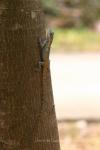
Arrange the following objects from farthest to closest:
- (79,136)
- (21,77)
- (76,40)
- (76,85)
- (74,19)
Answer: (74,19)
(76,40)
(76,85)
(79,136)
(21,77)

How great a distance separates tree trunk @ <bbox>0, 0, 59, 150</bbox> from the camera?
11.6 feet

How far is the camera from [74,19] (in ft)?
59.3

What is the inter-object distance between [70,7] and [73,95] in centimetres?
888

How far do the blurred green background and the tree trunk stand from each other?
12665 millimetres

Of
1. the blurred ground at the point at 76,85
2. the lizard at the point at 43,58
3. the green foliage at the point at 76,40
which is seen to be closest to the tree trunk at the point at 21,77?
the lizard at the point at 43,58

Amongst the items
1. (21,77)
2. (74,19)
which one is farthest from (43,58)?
(74,19)

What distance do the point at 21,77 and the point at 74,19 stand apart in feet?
47.9

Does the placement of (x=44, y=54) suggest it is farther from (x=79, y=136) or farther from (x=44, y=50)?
(x=79, y=136)

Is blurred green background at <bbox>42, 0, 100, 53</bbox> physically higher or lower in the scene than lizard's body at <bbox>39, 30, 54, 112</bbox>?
higher

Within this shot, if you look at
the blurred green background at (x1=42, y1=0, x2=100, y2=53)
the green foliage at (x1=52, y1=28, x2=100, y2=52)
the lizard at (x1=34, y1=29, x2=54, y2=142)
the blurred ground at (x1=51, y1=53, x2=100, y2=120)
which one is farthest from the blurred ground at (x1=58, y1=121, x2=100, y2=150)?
the blurred green background at (x1=42, y1=0, x2=100, y2=53)

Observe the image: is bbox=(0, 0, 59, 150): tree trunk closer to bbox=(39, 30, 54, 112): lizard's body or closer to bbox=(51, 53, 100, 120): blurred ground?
bbox=(39, 30, 54, 112): lizard's body

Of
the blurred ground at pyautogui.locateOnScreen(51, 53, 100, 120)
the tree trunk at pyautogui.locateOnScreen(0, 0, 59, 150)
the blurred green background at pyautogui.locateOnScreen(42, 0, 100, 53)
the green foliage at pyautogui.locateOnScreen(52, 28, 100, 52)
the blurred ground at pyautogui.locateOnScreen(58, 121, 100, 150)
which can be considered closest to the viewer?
the tree trunk at pyautogui.locateOnScreen(0, 0, 59, 150)

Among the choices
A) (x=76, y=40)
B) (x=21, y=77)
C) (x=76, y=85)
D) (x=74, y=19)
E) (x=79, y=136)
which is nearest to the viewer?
(x=21, y=77)

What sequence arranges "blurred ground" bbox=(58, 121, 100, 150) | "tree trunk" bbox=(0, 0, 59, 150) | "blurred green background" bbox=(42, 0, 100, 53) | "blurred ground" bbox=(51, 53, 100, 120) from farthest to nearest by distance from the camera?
"blurred green background" bbox=(42, 0, 100, 53), "blurred ground" bbox=(51, 53, 100, 120), "blurred ground" bbox=(58, 121, 100, 150), "tree trunk" bbox=(0, 0, 59, 150)
